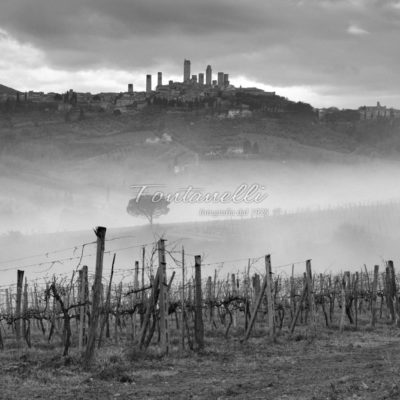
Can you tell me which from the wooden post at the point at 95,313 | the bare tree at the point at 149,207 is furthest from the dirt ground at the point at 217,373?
the bare tree at the point at 149,207

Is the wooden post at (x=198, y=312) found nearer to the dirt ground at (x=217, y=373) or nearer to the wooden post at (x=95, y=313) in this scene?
the dirt ground at (x=217, y=373)

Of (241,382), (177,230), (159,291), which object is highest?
(177,230)

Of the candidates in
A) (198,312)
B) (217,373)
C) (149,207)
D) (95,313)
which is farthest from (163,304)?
(149,207)

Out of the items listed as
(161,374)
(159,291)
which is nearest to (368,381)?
(161,374)

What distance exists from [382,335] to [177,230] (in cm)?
11005

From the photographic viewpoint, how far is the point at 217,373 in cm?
1655

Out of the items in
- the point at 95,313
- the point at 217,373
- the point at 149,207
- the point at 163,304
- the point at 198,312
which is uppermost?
the point at 149,207

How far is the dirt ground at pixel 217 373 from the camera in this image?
45.3 ft

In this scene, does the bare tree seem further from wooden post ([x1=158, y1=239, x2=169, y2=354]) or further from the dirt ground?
wooden post ([x1=158, y1=239, x2=169, y2=354])

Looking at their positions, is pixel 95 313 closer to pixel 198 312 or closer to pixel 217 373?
pixel 217 373

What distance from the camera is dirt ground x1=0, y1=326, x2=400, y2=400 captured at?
1380 centimetres

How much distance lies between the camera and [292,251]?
116 m

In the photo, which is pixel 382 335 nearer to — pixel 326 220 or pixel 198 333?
pixel 198 333

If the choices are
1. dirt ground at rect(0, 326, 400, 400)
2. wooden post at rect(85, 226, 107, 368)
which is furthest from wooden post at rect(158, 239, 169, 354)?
wooden post at rect(85, 226, 107, 368)
